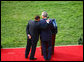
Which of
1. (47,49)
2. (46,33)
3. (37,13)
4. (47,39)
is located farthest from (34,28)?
(37,13)

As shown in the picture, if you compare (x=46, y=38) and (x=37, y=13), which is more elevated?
(x=46, y=38)

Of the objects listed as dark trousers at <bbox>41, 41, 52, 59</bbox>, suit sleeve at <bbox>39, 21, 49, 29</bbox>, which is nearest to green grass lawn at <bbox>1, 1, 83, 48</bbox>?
dark trousers at <bbox>41, 41, 52, 59</bbox>

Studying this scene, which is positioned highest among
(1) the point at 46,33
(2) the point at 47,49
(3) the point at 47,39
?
(1) the point at 46,33

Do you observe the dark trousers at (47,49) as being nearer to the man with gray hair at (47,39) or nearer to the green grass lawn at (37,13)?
the man with gray hair at (47,39)

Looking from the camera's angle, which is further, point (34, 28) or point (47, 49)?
point (47, 49)

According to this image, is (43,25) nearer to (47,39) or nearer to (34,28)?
(34,28)

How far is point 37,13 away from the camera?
→ 17.5 meters

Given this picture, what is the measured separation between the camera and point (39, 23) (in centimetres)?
960

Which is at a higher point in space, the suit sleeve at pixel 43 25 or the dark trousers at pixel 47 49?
the suit sleeve at pixel 43 25

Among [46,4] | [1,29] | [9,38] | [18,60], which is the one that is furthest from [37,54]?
[46,4]

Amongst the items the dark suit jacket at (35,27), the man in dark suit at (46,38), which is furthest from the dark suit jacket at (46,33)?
the dark suit jacket at (35,27)

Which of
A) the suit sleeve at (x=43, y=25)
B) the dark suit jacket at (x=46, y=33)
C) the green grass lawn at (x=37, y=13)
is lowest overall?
the green grass lawn at (x=37, y=13)

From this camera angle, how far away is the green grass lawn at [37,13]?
1365cm

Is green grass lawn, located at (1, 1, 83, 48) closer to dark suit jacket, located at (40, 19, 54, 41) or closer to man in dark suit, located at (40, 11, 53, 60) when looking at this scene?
man in dark suit, located at (40, 11, 53, 60)
